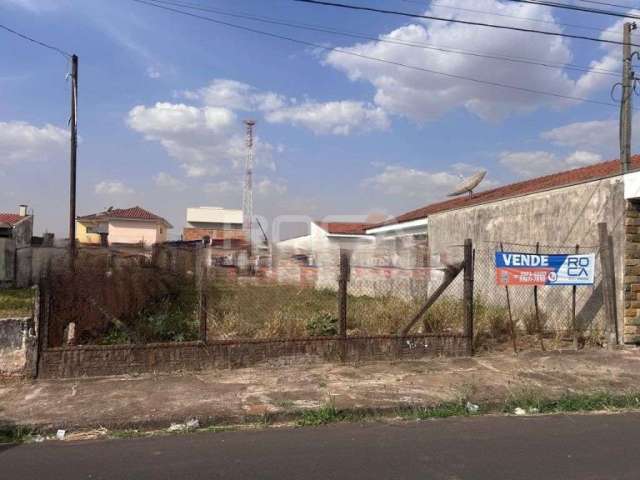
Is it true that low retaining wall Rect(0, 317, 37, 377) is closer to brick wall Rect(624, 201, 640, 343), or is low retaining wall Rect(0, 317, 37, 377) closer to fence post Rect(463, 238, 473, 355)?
fence post Rect(463, 238, 473, 355)

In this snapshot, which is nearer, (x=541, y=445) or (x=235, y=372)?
(x=541, y=445)

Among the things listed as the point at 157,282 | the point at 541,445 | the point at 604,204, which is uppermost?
the point at 604,204

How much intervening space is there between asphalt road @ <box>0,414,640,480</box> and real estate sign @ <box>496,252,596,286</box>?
144 inches

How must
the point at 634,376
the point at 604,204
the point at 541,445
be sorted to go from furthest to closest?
the point at 604,204 < the point at 634,376 < the point at 541,445

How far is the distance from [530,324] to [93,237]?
5345 centimetres

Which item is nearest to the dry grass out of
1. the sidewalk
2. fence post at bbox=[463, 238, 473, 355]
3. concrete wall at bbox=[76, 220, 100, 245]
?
the sidewalk

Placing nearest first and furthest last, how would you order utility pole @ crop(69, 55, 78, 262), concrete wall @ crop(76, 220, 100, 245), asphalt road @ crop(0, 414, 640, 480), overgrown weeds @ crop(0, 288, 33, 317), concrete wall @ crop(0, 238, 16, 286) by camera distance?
asphalt road @ crop(0, 414, 640, 480) < overgrown weeds @ crop(0, 288, 33, 317) < utility pole @ crop(69, 55, 78, 262) < concrete wall @ crop(0, 238, 16, 286) < concrete wall @ crop(76, 220, 100, 245)

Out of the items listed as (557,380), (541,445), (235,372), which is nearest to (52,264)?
(235,372)

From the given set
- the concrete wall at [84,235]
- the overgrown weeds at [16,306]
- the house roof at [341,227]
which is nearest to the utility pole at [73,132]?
the overgrown weeds at [16,306]

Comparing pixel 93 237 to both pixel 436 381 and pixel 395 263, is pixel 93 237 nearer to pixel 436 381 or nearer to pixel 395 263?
pixel 395 263

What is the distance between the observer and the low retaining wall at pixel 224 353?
7523 mm

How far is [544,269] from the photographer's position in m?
9.70

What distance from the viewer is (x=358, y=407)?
20.8ft

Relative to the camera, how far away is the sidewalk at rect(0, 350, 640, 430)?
6051mm
